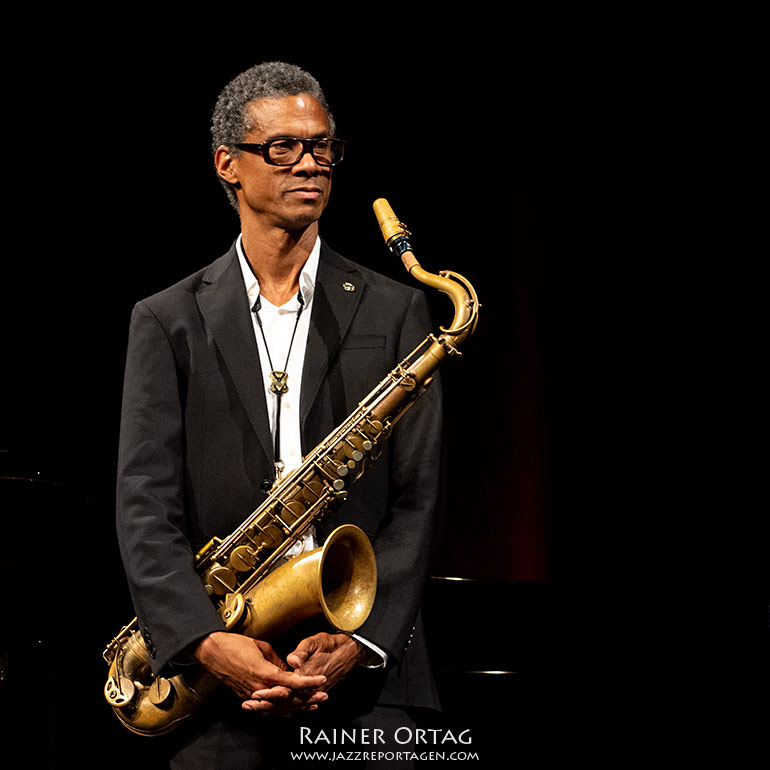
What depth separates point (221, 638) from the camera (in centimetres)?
198

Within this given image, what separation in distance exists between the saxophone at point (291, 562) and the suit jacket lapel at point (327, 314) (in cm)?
11

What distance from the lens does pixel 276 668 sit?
1.95 metres

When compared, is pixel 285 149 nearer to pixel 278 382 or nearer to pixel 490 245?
pixel 278 382

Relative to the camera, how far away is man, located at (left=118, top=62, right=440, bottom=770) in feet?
6.71

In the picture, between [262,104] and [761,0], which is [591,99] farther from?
[262,104]

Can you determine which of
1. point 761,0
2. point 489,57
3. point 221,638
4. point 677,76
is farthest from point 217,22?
point 221,638

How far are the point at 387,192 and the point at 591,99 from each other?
0.92m

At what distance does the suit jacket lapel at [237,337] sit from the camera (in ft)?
7.08

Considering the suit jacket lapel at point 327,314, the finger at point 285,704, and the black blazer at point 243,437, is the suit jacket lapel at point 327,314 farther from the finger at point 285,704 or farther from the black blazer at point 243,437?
the finger at point 285,704

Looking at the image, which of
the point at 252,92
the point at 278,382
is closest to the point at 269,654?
the point at 278,382

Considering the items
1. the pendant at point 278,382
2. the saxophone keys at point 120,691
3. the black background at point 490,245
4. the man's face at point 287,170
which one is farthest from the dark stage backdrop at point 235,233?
the man's face at point 287,170

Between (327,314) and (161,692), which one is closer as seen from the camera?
(161,692)

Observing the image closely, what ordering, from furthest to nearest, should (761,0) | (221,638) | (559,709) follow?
(761,0), (559,709), (221,638)

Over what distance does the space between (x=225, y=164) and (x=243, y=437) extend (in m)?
0.60
